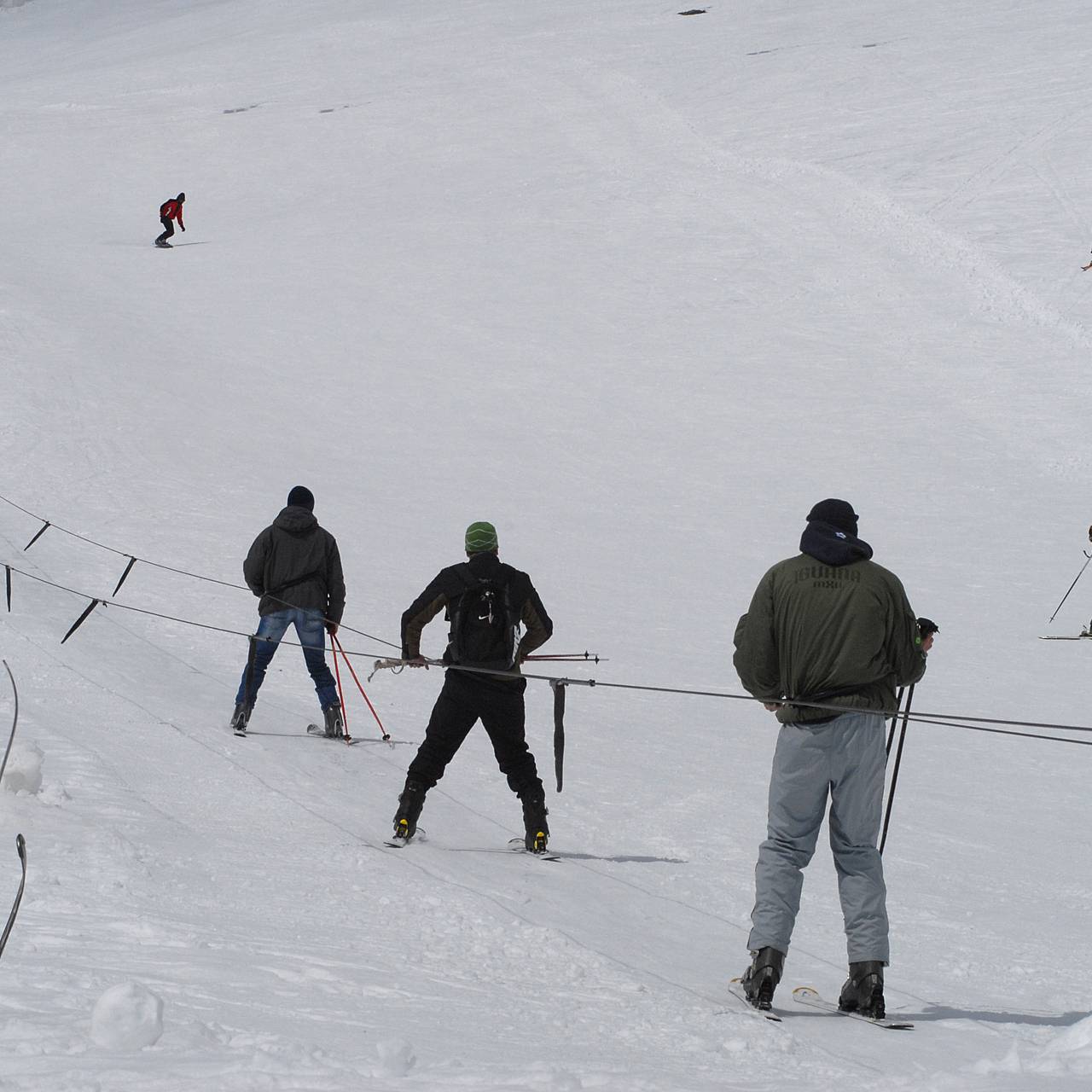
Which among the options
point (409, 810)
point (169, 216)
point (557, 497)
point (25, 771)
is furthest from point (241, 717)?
point (169, 216)

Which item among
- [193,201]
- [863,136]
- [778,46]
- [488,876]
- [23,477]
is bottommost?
[488,876]

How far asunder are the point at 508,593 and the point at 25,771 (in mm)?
2167

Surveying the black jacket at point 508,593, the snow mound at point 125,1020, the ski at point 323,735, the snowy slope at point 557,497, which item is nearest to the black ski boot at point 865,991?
the snowy slope at point 557,497

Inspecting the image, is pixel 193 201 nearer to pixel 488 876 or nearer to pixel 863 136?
pixel 863 136

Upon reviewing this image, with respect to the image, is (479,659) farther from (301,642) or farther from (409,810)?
(301,642)

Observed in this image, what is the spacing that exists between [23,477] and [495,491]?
5.29 metres

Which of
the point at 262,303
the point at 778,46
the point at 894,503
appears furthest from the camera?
the point at 778,46

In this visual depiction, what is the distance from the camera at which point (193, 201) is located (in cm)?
3459

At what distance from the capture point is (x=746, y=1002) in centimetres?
429

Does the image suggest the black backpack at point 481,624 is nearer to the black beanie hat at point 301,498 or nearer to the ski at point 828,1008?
the ski at point 828,1008

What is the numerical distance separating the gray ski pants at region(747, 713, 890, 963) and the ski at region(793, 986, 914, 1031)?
17 centimetres

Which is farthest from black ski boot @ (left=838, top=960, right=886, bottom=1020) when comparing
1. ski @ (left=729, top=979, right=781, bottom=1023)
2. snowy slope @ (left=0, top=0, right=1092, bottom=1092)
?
ski @ (left=729, top=979, right=781, bottom=1023)

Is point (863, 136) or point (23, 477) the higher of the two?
point (863, 136)

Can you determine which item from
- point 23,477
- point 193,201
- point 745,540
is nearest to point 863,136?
point 193,201
